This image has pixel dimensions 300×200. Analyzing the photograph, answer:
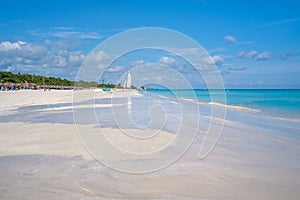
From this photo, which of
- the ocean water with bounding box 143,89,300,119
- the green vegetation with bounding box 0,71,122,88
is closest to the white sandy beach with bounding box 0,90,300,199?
the ocean water with bounding box 143,89,300,119

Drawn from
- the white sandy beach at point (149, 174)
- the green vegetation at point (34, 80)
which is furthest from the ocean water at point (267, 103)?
the green vegetation at point (34, 80)

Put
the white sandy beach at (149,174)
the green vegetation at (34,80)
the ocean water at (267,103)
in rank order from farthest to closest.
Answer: the green vegetation at (34,80) < the ocean water at (267,103) < the white sandy beach at (149,174)

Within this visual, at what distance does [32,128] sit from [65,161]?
5230 mm

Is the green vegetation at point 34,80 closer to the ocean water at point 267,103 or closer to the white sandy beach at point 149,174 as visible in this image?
the ocean water at point 267,103

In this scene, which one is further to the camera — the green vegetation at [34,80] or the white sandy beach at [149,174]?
the green vegetation at [34,80]

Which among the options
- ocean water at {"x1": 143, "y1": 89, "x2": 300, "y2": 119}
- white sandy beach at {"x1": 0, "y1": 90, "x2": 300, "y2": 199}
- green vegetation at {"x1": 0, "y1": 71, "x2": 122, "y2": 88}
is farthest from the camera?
green vegetation at {"x1": 0, "y1": 71, "x2": 122, "y2": 88}

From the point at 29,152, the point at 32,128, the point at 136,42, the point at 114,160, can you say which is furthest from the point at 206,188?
the point at 32,128

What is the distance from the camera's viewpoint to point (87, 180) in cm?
483

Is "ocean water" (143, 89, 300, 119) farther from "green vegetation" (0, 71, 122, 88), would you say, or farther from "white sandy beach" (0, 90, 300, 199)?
"green vegetation" (0, 71, 122, 88)

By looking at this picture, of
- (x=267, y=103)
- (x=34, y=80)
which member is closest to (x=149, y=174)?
(x=267, y=103)

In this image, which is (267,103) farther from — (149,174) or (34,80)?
(34,80)

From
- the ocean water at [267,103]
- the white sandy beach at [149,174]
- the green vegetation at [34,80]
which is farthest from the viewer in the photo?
the green vegetation at [34,80]

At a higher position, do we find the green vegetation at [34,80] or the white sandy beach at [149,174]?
the green vegetation at [34,80]

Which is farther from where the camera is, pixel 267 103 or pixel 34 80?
pixel 34 80
